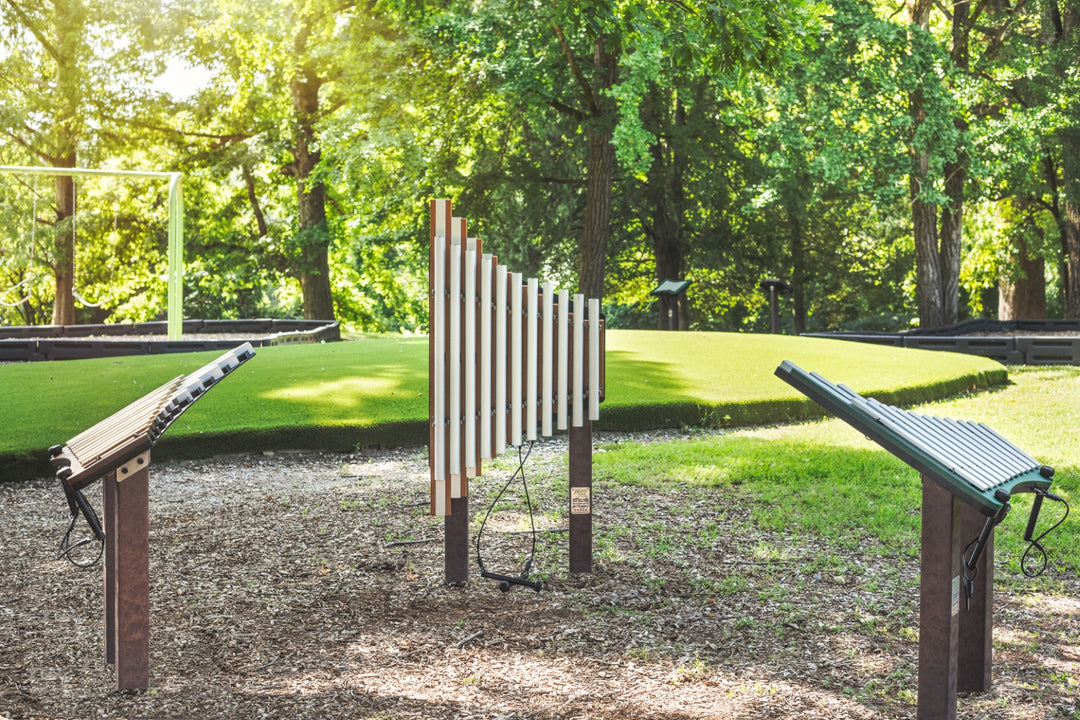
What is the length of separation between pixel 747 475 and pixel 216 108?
82.8 ft

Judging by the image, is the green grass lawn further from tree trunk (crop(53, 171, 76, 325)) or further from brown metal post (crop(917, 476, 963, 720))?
tree trunk (crop(53, 171, 76, 325))

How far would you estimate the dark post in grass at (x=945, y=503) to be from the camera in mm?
3363

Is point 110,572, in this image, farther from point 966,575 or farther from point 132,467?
point 966,575

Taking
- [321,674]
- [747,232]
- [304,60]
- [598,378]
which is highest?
[304,60]

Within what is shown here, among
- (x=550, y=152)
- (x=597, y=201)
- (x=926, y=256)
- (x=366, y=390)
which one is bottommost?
(x=366, y=390)

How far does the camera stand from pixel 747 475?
838 centimetres

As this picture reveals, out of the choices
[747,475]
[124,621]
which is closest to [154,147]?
[747,475]

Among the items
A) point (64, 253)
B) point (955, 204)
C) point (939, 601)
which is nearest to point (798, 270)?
point (955, 204)

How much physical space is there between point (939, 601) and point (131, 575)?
10.1 ft

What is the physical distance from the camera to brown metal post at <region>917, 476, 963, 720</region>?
3.54m

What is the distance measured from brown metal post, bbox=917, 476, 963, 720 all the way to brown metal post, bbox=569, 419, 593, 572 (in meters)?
2.38

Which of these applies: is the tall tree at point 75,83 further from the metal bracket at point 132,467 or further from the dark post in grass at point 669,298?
the metal bracket at point 132,467

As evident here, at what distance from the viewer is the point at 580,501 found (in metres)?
5.79

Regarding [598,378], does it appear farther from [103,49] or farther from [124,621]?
[103,49]
